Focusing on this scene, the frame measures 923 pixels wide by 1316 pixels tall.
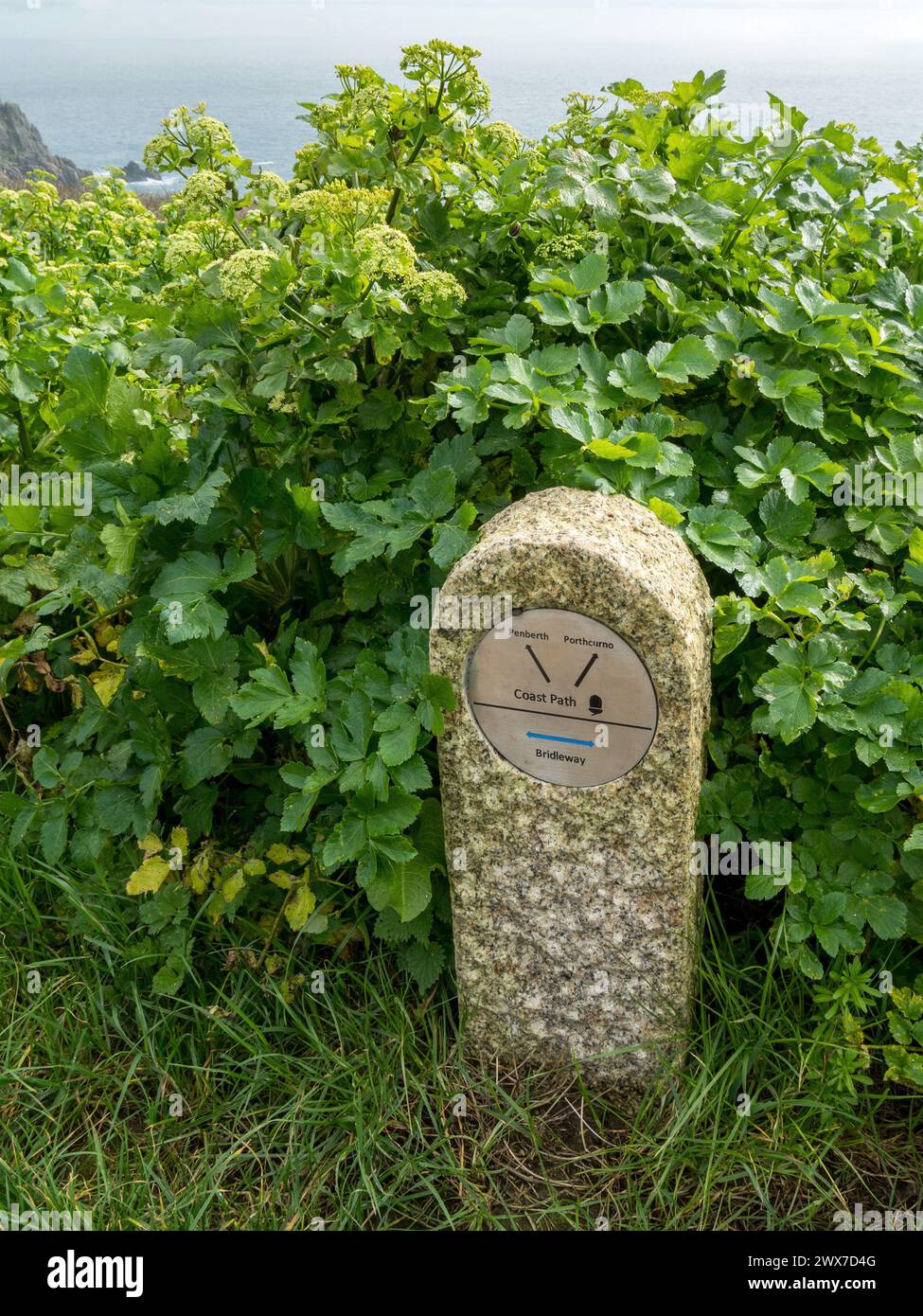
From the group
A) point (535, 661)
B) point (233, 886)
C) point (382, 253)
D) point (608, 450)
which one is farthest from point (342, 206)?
point (233, 886)

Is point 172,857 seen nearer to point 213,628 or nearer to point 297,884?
point 297,884

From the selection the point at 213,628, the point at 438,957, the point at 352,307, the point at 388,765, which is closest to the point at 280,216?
the point at 352,307

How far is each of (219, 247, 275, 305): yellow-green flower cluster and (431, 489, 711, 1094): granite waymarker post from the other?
0.76 meters

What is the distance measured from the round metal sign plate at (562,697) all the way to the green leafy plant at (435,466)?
4.8 inches

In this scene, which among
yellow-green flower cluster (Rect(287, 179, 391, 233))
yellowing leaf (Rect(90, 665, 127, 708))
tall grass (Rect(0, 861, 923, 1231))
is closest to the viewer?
tall grass (Rect(0, 861, 923, 1231))

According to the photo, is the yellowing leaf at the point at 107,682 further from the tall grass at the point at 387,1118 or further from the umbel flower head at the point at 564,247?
the umbel flower head at the point at 564,247

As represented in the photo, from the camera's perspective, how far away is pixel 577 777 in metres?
2.23

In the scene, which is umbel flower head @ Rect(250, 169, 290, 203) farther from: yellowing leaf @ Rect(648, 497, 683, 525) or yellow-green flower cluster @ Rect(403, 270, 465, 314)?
yellowing leaf @ Rect(648, 497, 683, 525)

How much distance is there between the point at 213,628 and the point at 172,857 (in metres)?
0.75

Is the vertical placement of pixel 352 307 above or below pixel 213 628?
above

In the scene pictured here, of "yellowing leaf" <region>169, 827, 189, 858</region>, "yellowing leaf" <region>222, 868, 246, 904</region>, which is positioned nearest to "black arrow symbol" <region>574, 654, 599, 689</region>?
"yellowing leaf" <region>222, 868, 246, 904</region>

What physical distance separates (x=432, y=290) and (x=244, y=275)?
43 centimetres

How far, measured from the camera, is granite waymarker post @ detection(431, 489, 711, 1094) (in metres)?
2.07

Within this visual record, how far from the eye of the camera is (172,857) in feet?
9.18
